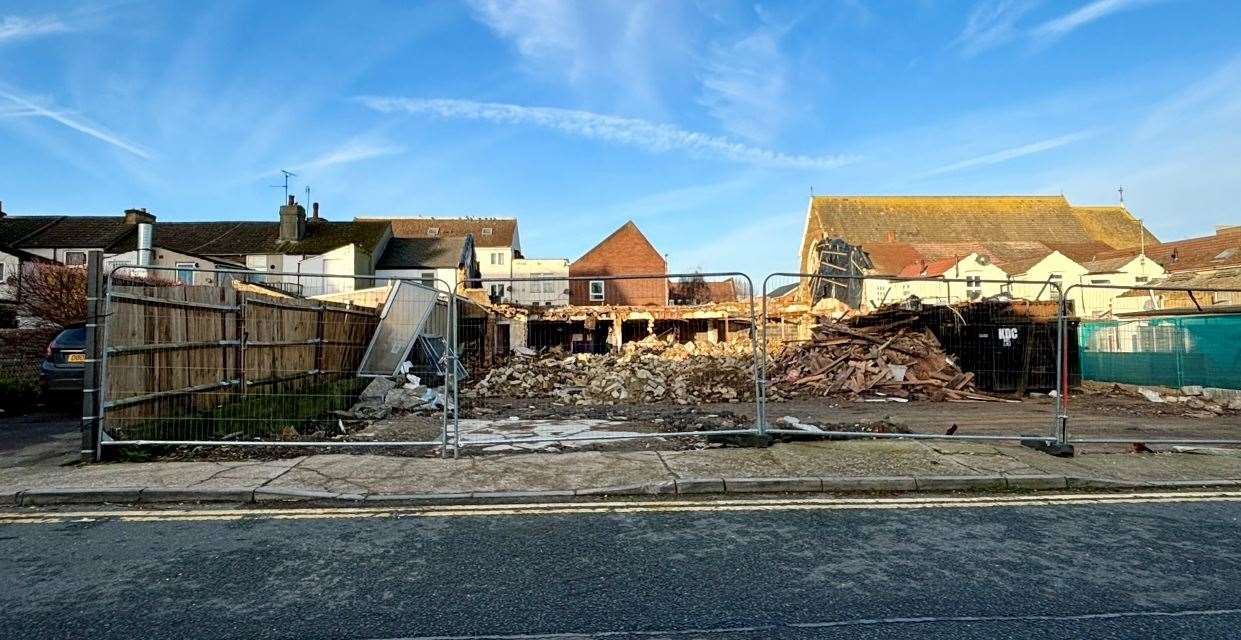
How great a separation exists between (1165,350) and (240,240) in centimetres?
4900

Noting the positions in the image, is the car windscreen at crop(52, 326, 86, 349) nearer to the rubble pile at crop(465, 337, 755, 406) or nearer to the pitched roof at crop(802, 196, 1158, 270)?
→ the rubble pile at crop(465, 337, 755, 406)

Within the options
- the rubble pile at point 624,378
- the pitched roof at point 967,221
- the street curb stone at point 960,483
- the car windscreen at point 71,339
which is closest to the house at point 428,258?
the rubble pile at point 624,378

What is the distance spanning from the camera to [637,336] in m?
29.5

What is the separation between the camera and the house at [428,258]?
151ft

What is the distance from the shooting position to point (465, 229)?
59.8m

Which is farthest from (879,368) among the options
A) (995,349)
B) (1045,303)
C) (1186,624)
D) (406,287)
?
(1186,624)

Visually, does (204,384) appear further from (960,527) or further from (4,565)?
(960,527)

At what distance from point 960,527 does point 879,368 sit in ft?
43.5

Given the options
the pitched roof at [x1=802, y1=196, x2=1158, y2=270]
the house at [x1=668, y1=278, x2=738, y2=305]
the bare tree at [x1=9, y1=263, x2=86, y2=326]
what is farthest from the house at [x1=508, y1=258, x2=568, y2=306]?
the pitched roof at [x1=802, y1=196, x2=1158, y2=270]

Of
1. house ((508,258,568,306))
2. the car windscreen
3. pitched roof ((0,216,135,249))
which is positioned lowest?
the car windscreen

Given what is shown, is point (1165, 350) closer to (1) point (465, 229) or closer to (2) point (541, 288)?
(2) point (541, 288)

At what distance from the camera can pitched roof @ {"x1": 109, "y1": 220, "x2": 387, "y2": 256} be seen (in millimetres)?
43594

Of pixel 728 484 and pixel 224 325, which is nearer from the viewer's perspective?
pixel 728 484

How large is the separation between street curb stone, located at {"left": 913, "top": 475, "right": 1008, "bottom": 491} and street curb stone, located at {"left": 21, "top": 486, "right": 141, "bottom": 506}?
24.6 feet
